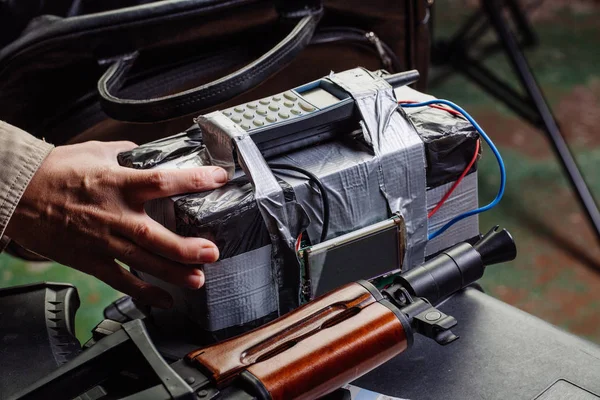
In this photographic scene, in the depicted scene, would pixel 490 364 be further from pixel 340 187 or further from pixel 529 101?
pixel 529 101

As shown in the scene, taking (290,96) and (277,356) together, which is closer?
(277,356)

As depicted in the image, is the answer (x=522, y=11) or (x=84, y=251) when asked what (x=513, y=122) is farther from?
(x=84, y=251)

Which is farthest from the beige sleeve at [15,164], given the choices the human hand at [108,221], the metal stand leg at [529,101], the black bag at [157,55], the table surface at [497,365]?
the metal stand leg at [529,101]

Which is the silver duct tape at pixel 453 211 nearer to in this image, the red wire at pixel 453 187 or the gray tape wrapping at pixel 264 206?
the red wire at pixel 453 187

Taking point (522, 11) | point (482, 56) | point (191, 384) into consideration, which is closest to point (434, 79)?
point (482, 56)

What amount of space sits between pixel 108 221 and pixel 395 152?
27cm

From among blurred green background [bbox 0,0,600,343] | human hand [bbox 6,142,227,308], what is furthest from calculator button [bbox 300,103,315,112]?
blurred green background [bbox 0,0,600,343]

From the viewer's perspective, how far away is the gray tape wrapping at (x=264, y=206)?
1.93ft

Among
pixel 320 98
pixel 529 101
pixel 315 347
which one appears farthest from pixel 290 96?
pixel 529 101

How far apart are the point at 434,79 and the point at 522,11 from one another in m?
0.44

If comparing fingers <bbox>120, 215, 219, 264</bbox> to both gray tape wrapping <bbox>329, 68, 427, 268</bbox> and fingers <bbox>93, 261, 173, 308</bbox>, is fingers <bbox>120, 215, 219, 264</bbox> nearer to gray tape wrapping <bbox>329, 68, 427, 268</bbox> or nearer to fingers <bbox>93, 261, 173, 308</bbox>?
fingers <bbox>93, 261, 173, 308</bbox>

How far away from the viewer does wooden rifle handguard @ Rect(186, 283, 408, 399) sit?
1.73ft

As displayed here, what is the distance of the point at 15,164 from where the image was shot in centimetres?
67

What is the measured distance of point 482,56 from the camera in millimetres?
2400
